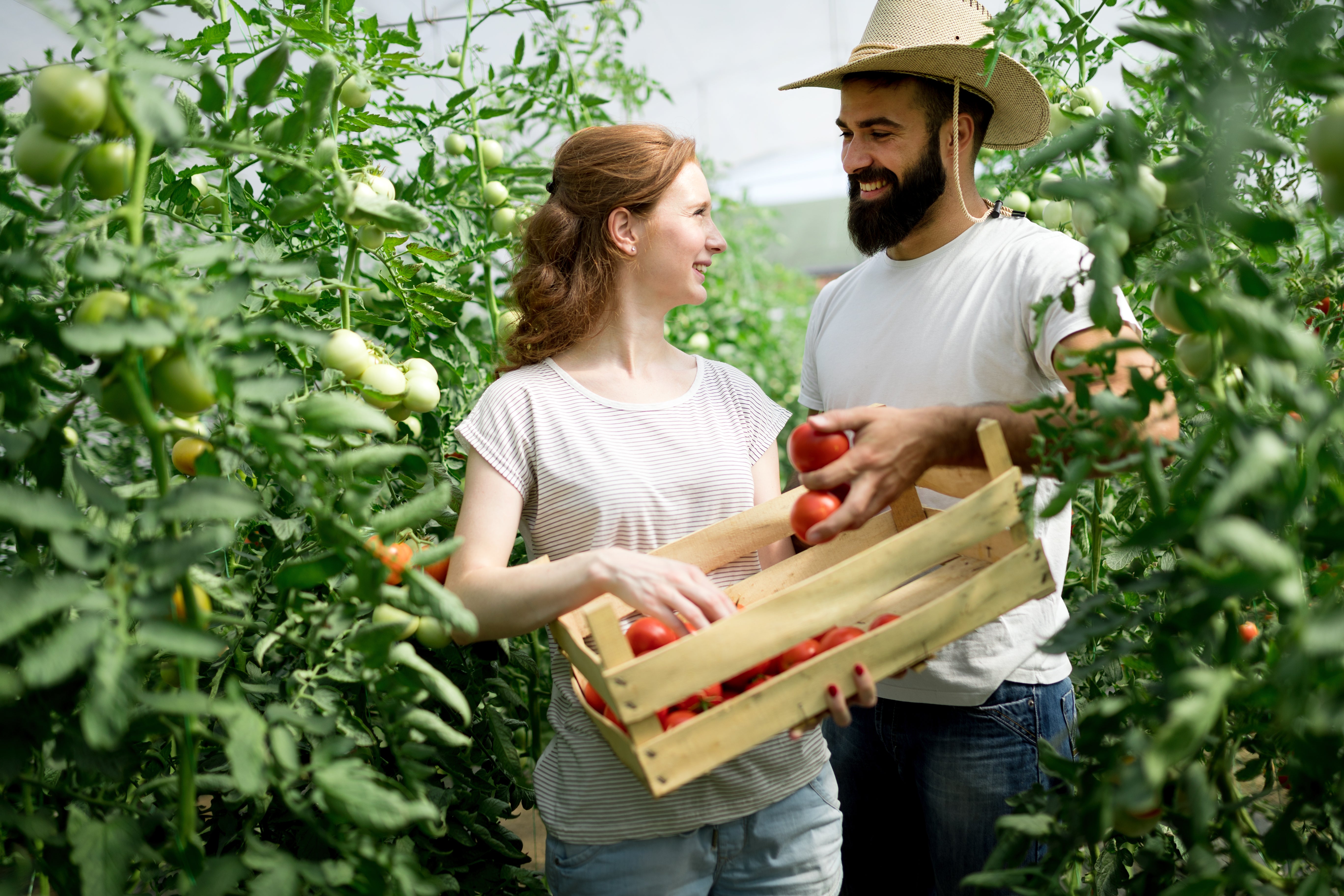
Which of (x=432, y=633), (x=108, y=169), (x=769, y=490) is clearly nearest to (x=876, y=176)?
(x=769, y=490)

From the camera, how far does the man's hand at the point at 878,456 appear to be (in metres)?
1.02

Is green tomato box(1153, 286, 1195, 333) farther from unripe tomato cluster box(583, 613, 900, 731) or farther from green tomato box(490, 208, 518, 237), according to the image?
green tomato box(490, 208, 518, 237)

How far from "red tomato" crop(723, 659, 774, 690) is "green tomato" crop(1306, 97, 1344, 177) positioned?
722 millimetres

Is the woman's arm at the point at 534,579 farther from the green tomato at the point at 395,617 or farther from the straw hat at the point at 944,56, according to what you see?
the straw hat at the point at 944,56

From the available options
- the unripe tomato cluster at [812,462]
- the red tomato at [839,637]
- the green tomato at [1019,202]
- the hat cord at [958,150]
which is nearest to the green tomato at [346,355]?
the unripe tomato cluster at [812,462]

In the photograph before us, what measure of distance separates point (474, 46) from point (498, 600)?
4.24ft

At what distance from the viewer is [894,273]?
5.34ft

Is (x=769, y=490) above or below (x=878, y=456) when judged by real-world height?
below

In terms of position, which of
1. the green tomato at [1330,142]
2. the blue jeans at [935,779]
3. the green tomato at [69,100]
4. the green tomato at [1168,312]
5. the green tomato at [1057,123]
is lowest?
the blue jeans at [935,779]

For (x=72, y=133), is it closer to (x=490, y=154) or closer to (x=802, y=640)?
(x=802, y=640)

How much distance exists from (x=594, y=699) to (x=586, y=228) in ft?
2.55

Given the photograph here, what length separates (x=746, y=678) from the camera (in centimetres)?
107

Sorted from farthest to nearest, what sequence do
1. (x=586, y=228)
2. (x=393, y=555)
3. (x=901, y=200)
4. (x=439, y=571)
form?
1. (x=901, y=200)
2. (x=586, y=228)
3. (x=439, y=571)
4. (x=393, y=555)

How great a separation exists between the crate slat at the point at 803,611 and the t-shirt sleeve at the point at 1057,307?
0.34m
